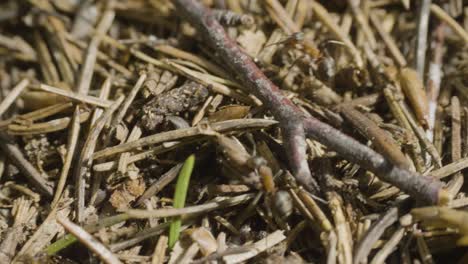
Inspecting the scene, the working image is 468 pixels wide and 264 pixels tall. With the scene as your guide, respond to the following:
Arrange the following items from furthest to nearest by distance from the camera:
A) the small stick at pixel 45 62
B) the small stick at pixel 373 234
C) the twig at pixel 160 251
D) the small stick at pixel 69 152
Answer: the small stick at pixel 45 62 → the small stick at pixel 69 152 → the twig at pixel 160 251 → the small stick at pixel 373 234

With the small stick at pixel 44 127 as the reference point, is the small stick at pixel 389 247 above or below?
below

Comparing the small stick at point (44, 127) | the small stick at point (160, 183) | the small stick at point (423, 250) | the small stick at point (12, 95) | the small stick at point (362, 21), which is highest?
the small stick at point (12, 95)

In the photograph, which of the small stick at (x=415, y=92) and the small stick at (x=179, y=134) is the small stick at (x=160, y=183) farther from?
the small stick at (x=415, y=92)

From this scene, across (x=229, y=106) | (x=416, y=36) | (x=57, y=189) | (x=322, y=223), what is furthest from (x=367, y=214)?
(x=57, y=189)

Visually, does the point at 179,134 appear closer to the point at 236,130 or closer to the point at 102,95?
the point at 236,130

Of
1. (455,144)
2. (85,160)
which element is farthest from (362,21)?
(85,160)

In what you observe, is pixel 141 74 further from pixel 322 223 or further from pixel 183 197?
pixel 322 223

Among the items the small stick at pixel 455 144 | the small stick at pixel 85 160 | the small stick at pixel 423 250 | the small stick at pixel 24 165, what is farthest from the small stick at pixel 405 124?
the small stick at pixel 24 165
